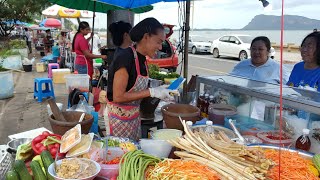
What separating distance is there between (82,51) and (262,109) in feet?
17.6

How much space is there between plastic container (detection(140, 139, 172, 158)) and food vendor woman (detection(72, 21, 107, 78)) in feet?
16.7

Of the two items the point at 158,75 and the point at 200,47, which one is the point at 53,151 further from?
the point at 200,47

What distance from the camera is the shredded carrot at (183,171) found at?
1269 millimetres

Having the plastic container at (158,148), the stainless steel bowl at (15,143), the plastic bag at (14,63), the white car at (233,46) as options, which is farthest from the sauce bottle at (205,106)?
the white car at (233,46)

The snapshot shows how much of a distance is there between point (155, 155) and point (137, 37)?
→ 3.60 feet

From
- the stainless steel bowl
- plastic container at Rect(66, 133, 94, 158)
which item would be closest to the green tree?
the stainless steel bowl

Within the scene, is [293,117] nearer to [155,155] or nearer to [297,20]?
[297,20]

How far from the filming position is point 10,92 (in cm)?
773

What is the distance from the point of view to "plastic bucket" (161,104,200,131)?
7.49ft

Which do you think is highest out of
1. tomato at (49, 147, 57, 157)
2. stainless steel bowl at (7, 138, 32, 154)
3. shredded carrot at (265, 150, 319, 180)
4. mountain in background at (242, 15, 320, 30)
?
mountain in background at (242, 15, 320, 30)

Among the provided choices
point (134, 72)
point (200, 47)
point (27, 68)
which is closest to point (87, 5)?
point (134, 72)

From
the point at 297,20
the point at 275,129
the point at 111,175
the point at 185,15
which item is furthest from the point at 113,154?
the point at 185,15

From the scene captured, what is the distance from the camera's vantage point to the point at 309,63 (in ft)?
11.2

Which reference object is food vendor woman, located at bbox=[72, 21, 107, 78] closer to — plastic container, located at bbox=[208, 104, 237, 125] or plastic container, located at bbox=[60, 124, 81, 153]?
plastic container, located at bbox=[208, 104, 237, 125]
